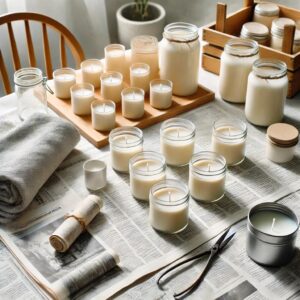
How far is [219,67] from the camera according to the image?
5.43 ft

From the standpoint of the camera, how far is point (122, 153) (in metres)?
1.25

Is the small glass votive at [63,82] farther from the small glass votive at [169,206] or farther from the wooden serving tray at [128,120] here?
the small glass votive at [169,206]

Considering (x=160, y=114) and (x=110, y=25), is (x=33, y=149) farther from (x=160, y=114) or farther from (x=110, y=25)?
(x=110, y=25)

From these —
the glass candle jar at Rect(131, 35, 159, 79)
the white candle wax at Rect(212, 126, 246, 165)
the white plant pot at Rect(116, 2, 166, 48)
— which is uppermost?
the glass candle jar at Rect(131, 35, 159, 79)

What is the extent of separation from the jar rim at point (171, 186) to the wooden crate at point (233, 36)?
568mm

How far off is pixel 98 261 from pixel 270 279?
313mm

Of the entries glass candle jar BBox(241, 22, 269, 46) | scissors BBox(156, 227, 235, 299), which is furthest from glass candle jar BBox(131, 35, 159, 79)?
scissors BBox(156, 227, 235, 299)

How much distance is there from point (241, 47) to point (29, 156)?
66 cm

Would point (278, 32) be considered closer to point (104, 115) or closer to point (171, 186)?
point (104, 115)

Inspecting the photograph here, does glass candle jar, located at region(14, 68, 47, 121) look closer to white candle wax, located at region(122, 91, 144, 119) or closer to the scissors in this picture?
white candle wax, located at region(122, 91, 144, 119)

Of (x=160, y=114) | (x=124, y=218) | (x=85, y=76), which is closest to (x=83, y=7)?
(x=85, y=76)

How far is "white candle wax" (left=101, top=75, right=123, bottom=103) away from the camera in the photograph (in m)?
1.49

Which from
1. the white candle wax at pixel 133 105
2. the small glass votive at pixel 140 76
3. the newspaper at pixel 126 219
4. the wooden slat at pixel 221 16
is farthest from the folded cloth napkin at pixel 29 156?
the wooden slat at pixel 221 16

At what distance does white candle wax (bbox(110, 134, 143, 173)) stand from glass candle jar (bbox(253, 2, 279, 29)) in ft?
2.17
